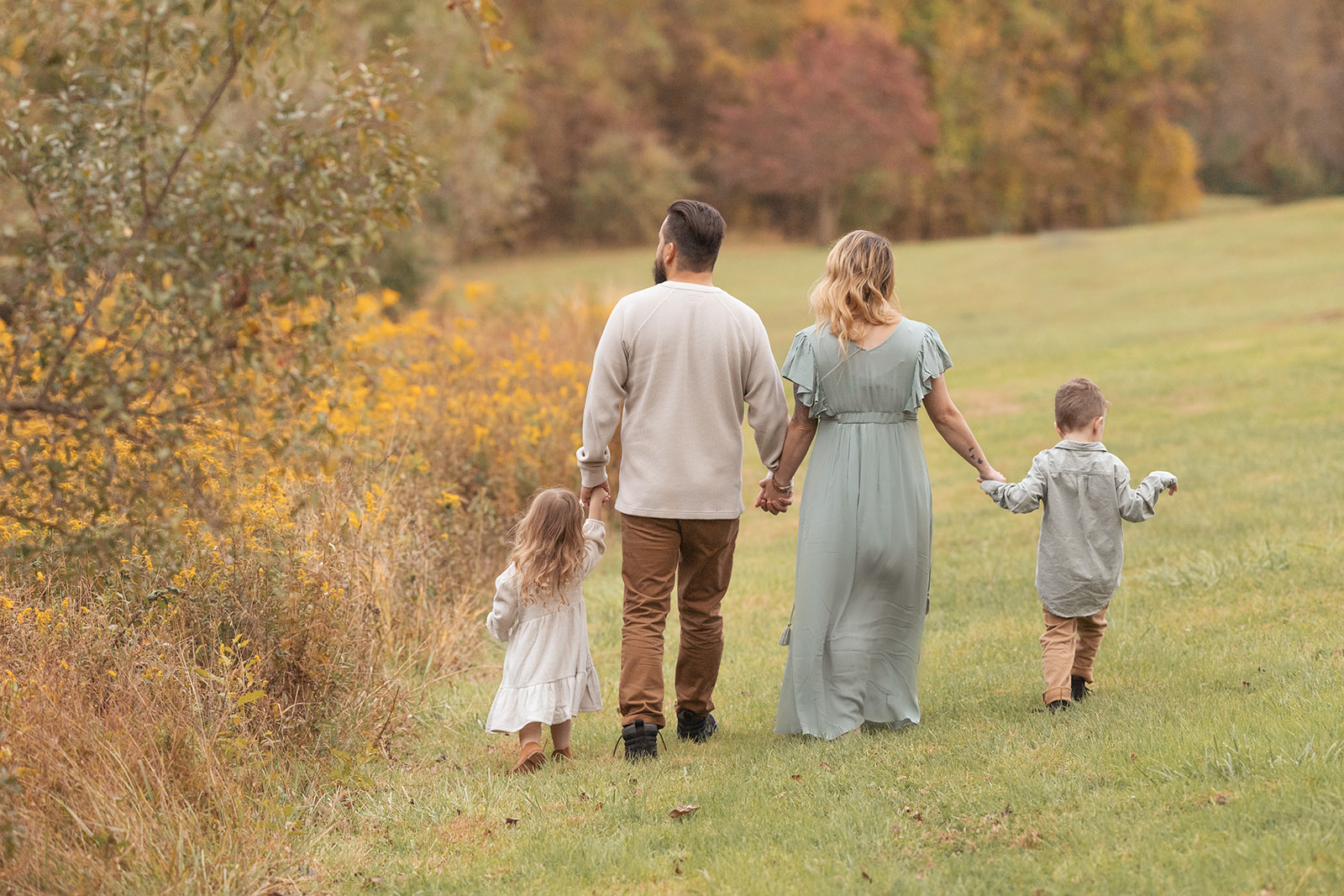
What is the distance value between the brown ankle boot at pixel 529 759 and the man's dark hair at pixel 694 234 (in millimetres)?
1969

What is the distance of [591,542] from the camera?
5.00 metres

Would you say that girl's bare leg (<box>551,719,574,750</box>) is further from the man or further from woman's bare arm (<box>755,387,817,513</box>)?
woman's bare arm (<box>755,387,817,513</box>)

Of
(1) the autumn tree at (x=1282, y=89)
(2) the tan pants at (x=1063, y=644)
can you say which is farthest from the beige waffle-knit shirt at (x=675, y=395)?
(1) the autumn tree at (x=1282, y=89)

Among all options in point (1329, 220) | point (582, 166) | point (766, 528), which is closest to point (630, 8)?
point (582, 166)

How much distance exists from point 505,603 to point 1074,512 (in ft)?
7.41

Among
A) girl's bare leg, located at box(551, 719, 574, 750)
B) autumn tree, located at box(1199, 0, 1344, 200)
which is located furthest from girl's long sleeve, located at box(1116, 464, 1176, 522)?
autumn tree, located at box(1199, 0, 1344, 200)

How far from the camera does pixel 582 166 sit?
149 feet

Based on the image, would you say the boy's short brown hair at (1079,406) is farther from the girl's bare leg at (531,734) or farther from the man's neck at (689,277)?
the girl's bare leg at (531,734)

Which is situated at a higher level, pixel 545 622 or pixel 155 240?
Answer: pixel 155 240

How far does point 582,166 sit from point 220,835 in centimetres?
4301

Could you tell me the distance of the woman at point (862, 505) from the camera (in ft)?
15.5

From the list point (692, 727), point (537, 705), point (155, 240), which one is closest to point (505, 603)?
point (537, 705)

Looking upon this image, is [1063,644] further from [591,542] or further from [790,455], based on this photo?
[591,542]

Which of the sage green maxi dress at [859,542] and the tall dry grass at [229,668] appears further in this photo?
the sage green maxi dress at [859,542]
